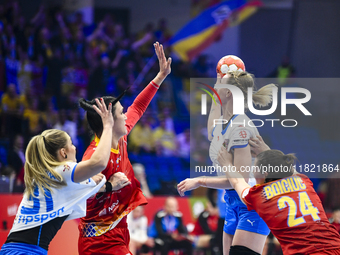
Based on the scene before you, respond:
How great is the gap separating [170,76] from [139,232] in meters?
5.85

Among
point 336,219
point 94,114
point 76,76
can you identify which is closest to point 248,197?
point 94,114

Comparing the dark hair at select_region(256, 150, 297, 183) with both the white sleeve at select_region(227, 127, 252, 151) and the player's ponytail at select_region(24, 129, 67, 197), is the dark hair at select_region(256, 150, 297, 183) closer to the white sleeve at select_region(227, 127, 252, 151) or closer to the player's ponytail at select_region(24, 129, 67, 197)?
the white sleeve at select_region(227, 127, 252, 151)

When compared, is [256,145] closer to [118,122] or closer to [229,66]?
[229,66]

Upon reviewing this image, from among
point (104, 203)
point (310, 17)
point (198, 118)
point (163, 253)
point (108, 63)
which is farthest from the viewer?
point (310, 17)

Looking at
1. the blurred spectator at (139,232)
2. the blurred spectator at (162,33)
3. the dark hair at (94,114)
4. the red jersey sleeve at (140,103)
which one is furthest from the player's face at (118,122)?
the blurred spectator at (162,33)

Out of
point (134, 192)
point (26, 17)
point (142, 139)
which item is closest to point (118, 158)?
point (134, 192)

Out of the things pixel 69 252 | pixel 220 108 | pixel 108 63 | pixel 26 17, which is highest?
pixel 26 17

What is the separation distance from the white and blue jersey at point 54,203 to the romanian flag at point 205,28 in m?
9.29

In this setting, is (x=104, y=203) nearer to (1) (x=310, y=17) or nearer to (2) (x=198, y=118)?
(2) (x=198, y=118)

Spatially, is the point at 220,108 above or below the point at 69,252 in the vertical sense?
above

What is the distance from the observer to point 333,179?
6.79 m

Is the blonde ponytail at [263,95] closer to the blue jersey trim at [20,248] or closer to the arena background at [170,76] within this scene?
the blue jersey trim at [20,248]

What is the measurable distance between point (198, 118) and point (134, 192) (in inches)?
192

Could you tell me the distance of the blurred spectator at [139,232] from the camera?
627 cm
